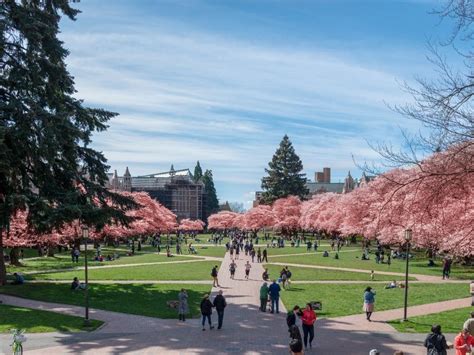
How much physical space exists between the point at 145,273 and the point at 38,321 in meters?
16.9

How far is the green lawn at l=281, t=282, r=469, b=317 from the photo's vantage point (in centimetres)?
2294

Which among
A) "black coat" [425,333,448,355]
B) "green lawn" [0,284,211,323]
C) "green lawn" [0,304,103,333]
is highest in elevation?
"black coat" [425,333,448,355]

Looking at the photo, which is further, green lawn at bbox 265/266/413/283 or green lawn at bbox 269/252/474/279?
green lawn at bbox 269/252/474/279

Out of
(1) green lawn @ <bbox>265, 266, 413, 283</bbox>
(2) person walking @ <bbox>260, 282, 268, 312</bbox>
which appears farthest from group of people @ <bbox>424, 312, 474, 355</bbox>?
(1) green lawn @ <bbox>265, 266, 413, 283</bbox>

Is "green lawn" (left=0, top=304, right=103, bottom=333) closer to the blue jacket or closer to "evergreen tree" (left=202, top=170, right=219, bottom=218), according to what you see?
the blue jacket

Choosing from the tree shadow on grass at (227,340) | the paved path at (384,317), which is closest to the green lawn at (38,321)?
the tree shadow on grass at (227,340)

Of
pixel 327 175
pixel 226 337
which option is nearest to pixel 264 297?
pixel 226 337

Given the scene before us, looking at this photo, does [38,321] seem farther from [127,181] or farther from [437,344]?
[127,181]

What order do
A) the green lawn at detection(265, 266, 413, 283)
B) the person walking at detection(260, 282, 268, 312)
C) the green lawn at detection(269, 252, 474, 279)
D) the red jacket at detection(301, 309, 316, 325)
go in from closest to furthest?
the red jacket at detection(301, 309, 316, 325) → the person walking at detection(260, 282, 268, 312) → the green lawn at detection(265, 266, 413, 283) → the green lawn at detection(269, 252, 474, 279)

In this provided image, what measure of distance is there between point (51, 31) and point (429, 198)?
23613 millimetres

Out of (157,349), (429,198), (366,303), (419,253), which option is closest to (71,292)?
(157,349)

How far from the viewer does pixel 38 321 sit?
19.5m

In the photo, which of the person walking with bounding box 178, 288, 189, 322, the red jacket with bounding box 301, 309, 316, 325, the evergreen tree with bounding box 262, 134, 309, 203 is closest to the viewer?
the red jacket with bounding box 301, 309, 316, 325

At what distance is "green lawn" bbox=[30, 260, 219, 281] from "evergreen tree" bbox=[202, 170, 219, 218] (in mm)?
113238
